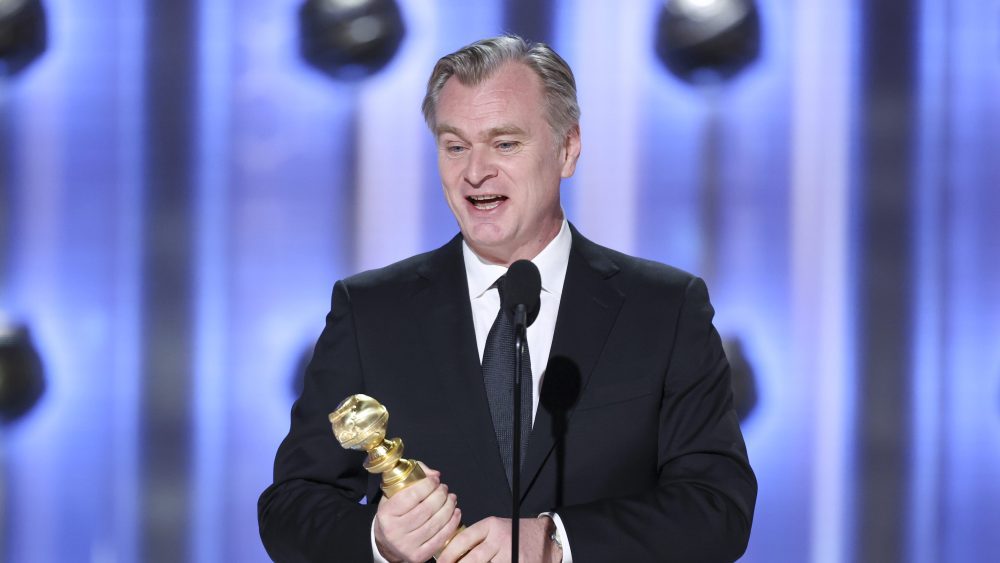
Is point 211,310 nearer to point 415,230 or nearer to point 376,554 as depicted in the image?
point 415,230

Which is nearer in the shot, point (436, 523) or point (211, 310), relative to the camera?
point (436, 523)

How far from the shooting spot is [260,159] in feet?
8.67

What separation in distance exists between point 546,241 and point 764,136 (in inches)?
35.9

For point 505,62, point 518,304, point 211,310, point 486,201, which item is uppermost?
point 505,62

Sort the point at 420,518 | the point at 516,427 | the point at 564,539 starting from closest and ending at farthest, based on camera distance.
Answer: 1. the point at 516,427
2. the point at 420,518
3. the point at 564,539

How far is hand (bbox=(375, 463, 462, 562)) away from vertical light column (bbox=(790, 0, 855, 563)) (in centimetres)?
134

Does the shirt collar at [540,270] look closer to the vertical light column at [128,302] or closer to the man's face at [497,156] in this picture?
the man's face at [497,156]

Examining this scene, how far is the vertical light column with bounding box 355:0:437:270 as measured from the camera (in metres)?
2.63

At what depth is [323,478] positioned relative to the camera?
1.78 meters

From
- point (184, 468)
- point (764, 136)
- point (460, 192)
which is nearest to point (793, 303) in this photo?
point (764, 136)

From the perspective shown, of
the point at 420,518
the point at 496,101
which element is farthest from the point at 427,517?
the point at 496,101

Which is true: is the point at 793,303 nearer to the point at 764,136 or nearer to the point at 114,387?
the point at 764,136

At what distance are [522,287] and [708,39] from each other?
1361 millimetres

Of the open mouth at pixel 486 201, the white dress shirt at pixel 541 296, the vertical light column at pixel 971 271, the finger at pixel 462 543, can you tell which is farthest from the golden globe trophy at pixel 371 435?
the vertical light column at pixel 971 271
